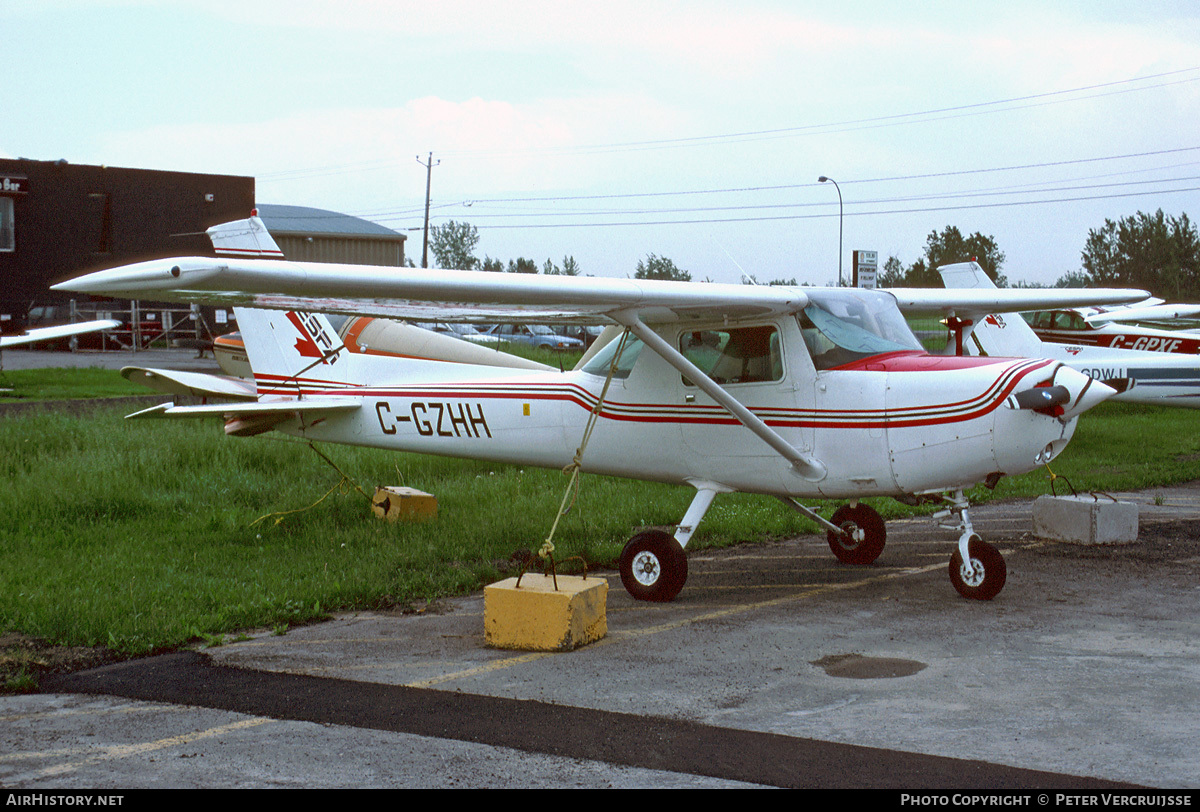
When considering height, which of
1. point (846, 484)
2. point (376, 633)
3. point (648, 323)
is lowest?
point (376, 633)

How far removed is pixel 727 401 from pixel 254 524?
5169 millimetres

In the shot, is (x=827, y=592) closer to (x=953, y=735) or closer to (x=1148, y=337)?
(x=953, y=735)

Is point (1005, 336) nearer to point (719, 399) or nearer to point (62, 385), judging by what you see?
point (719, 399)

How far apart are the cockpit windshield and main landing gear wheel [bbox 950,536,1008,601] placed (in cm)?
155

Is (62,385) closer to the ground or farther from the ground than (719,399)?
closer to the ground

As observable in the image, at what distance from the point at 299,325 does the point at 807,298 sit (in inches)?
206

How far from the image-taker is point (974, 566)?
7535 mm

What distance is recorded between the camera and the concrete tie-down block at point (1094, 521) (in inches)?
384

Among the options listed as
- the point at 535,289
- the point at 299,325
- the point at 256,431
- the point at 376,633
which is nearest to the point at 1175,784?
the point at 535,289

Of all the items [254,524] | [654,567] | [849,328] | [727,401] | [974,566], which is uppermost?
[849,328]

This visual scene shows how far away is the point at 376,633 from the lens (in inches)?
277

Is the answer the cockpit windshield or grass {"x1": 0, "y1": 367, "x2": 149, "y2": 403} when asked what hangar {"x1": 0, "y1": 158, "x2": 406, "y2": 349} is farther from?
the cockpit windshield

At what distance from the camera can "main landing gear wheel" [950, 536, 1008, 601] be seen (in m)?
7.47

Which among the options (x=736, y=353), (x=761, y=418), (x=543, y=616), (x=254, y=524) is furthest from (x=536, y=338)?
(x=543, y=616)
